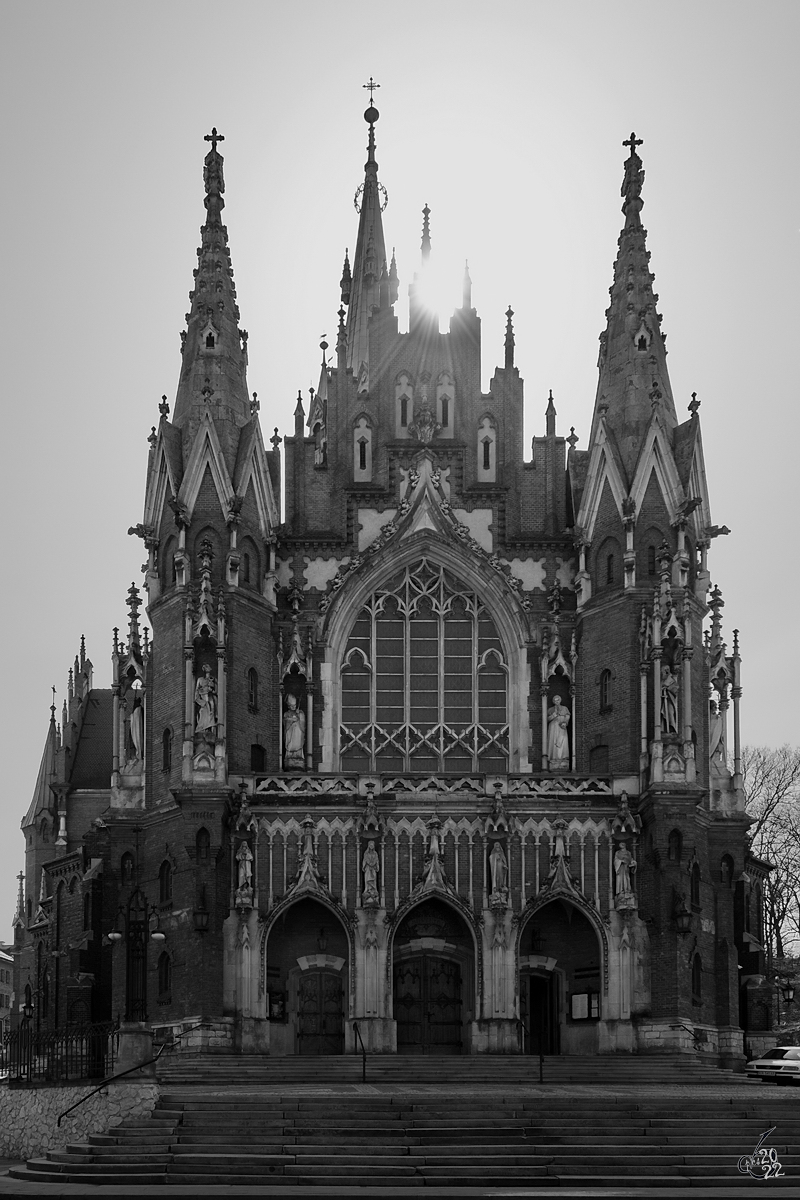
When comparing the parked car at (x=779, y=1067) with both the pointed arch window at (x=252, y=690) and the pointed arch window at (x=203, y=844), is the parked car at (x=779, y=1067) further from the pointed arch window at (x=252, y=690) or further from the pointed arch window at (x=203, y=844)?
the pointed arch window at (x=252, y=690)

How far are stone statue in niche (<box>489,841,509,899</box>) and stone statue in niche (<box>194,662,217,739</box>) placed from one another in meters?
7.50

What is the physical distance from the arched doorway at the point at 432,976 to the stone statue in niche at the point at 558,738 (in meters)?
4.90

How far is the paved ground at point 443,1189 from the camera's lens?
3041cm

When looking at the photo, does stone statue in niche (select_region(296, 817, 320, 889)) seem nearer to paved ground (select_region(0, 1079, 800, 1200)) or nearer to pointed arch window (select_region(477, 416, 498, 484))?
paved ground (select_region(0, 1079, 800, 1200))

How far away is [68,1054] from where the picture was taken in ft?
135

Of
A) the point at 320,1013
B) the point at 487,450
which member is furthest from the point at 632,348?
the point at 320,1013

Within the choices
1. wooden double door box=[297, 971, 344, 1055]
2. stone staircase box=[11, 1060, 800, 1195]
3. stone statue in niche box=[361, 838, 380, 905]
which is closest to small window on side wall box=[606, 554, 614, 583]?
stone statue in niche box=[361, 838, 380, 905]

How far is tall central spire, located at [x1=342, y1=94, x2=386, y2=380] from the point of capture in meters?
78.9

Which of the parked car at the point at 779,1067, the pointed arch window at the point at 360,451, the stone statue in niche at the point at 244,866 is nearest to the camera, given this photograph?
the parked car at the point at 779,1067

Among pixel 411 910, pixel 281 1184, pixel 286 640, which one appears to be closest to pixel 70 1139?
pixel 281 1184

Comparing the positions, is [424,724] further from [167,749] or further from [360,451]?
[360,451]

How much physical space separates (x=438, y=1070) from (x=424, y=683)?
1240 centimetres

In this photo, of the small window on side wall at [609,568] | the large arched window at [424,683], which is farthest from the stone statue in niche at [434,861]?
the small window on side wall at [609,568]

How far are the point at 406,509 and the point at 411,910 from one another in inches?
425
